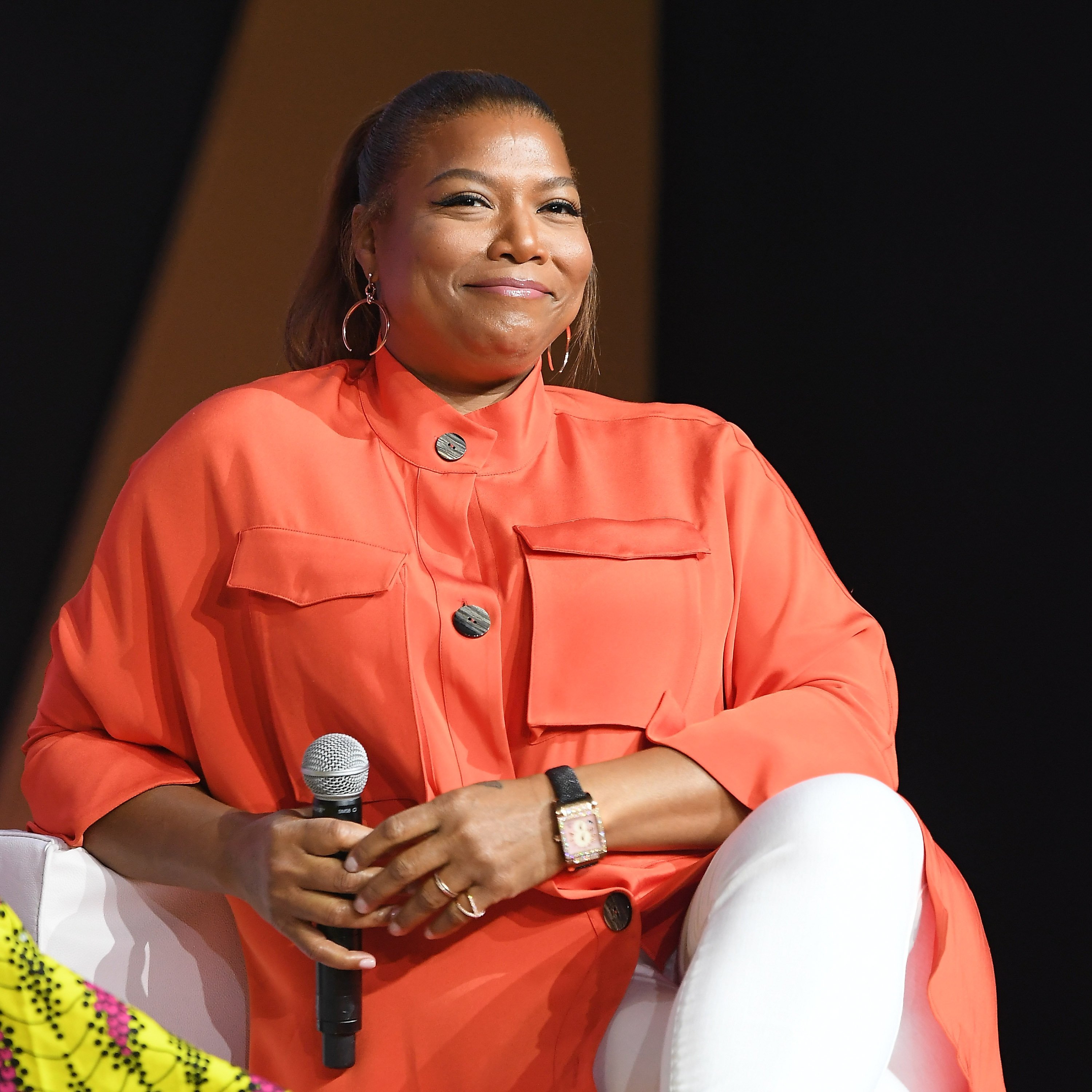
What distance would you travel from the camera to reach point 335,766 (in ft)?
3.67

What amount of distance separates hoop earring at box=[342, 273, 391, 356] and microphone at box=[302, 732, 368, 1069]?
563mm

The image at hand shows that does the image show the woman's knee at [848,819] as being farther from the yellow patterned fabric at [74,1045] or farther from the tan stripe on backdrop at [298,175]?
the tan stripe on backdrop at [298,175]

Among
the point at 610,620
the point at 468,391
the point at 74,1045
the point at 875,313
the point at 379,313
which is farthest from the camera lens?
the point at 875,313

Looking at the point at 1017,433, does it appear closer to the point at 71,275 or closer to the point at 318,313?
the point at 318,313

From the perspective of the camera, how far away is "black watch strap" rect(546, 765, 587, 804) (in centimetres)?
120

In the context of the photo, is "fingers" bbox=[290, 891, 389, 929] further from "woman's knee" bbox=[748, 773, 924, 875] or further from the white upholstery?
"woman's knee" bbox=[748, 773, 924, 875]

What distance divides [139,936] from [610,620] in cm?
58

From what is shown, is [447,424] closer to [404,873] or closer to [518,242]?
[518,242]

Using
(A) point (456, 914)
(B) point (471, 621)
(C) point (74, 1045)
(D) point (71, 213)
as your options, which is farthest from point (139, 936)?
(D) point (71, 213)

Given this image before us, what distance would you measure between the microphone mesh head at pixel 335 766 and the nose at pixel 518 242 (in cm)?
59

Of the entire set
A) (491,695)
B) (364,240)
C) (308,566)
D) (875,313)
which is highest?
(364,240)

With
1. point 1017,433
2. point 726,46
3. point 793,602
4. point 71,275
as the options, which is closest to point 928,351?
point 1017,433

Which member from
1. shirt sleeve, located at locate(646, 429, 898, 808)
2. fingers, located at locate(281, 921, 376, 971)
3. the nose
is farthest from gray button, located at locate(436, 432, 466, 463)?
fingers, located at locate(281, 921, 376, 971)

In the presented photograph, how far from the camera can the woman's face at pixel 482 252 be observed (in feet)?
4.71
